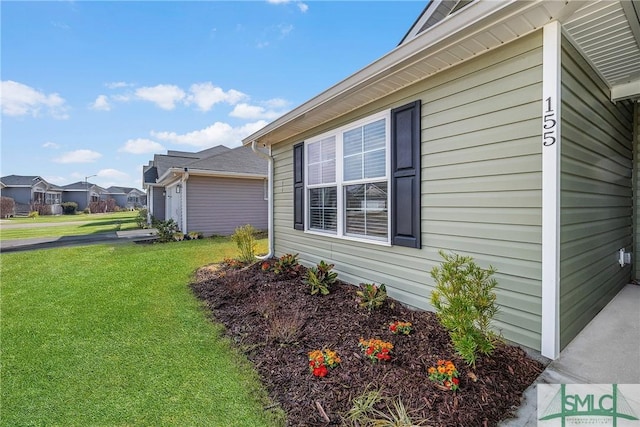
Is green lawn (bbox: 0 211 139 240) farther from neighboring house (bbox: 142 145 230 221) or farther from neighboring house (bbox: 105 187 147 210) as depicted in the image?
neighboring house (bbox: 105 187 147 210)

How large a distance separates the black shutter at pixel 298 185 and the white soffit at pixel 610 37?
3777 millimetres

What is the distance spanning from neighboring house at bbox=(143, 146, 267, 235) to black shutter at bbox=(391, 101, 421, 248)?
28.4ft

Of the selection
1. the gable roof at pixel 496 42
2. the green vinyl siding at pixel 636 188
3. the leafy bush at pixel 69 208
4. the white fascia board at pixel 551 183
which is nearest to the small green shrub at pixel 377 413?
the white fascia board at pixel 551 183

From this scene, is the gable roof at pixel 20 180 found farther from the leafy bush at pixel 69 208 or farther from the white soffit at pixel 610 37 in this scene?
the white soffit at pixel 610 37

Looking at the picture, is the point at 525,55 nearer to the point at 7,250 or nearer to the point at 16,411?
the point at 16,411

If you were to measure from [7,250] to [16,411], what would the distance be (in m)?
9.57

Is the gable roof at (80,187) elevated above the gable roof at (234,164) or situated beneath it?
elevated above

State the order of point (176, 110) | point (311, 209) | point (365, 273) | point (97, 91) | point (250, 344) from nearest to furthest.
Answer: point (250, 344)
point (365, 273)
point (311, 209)
point (97, 91)
point (176, 110)

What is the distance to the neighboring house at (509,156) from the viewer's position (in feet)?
7.11

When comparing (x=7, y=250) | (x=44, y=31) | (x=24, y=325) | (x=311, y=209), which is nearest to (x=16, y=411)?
(x=24, y=325)

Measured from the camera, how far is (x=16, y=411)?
1.92 m

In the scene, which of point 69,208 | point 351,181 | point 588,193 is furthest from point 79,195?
point 588,193

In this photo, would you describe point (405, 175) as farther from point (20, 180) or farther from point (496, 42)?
point (20, 180)

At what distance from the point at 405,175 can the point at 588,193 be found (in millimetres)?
1687
